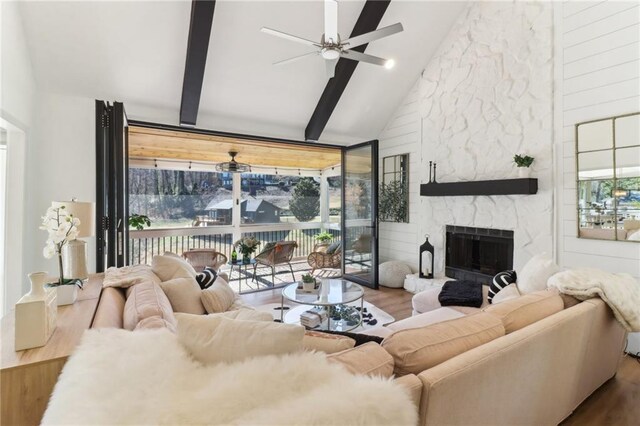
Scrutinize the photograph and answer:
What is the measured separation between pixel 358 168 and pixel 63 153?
13.2ft

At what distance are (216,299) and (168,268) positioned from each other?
19.9 inches

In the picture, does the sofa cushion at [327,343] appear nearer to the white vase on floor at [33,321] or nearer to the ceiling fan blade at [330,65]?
the white vase on floor at [33,321]

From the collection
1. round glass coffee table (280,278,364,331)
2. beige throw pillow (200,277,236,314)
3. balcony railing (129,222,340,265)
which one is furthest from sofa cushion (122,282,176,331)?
balcony railing (129,222,340,265)

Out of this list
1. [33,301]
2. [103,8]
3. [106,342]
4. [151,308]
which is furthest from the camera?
[103,8]

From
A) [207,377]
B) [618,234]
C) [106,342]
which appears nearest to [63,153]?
[106,342]

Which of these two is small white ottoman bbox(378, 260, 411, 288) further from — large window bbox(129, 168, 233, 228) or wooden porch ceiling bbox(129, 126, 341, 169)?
large window bbox(129, 168, 233, 228)

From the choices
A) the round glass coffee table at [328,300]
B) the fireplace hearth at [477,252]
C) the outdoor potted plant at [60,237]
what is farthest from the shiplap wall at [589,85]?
the outdoor potted plant at [60,237]

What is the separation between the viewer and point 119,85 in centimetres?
351

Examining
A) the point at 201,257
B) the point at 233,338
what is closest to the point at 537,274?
the point at 233,338

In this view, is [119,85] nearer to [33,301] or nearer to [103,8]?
[103,8]

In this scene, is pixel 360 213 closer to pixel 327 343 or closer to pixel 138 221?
pixel 138 221

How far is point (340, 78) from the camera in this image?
13.7 feet

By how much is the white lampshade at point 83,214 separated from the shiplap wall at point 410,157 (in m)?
4.18

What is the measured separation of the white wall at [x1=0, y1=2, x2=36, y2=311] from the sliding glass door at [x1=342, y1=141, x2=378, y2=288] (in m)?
4.15
